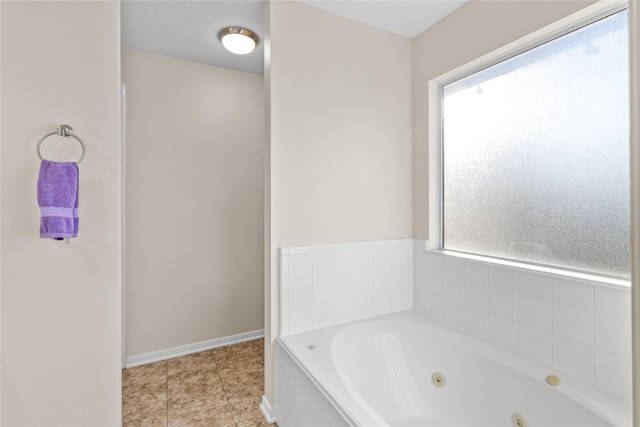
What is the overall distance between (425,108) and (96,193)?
2018 millimetres

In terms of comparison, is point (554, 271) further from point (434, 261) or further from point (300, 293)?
point (300, 293)

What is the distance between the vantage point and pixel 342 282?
2.05 metres

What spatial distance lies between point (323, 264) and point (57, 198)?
1351 mm

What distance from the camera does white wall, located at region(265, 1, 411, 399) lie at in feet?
6.05

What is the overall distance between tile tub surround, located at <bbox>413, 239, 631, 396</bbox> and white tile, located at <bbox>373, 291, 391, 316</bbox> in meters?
0.30

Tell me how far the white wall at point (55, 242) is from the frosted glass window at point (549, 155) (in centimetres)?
198

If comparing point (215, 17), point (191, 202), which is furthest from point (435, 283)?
point (215, 17)

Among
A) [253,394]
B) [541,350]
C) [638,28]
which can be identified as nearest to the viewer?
[638,28]

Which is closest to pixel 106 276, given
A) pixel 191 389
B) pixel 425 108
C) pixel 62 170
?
pixel 62 170

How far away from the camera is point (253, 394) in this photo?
2.10m

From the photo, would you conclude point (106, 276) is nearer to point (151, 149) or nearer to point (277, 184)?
point (277, 184)

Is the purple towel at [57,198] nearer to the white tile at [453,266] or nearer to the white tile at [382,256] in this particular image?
the white tile at [382,256]

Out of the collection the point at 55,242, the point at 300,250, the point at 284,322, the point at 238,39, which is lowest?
the point at 284,322

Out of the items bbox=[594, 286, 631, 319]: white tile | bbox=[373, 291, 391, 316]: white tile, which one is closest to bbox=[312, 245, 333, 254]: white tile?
bbox=[373, 291, 391, 316]: white tile
